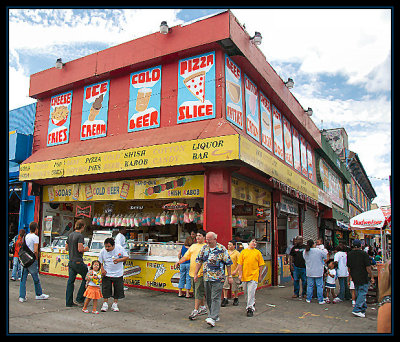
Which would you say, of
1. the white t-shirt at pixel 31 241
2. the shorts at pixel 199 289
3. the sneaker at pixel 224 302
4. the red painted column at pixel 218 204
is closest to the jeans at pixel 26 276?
the white t-shirt at pixel 31 241

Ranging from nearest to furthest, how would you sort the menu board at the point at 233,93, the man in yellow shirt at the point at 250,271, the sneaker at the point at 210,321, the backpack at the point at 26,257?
the sneaker at the point at 210,321, the man in yellow shirt at the point at 250,271, the backpack at the point at 26,257, the menu board at the point at 233,93

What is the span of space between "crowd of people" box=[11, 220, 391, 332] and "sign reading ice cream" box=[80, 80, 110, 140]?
4.25 metres

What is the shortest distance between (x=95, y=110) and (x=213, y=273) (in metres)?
8.45

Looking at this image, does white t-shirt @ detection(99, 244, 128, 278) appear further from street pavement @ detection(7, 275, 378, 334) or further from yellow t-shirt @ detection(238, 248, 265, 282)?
yellow t-shirt @ detection(238, 248, 265, 282)

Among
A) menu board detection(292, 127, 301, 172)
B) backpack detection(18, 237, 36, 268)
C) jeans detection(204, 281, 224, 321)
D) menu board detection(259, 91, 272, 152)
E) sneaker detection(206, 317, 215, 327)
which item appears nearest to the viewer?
sneaker detection(206, 317, 215, 327)

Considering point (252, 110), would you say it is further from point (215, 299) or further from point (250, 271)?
point (215, 299)

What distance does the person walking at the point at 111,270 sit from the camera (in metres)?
7.87

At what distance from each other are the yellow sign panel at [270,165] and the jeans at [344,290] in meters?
3.75

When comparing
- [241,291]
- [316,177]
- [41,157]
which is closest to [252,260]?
[241,291]

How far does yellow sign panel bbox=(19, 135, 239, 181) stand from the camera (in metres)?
9.16

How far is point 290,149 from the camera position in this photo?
16312mm

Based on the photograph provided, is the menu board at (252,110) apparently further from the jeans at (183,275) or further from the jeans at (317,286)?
the jeans at (317,286)

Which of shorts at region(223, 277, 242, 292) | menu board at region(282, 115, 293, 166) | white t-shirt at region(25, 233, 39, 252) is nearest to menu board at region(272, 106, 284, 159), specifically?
menu board at region(282, 115, 293, 166)

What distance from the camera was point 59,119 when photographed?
1395cm
